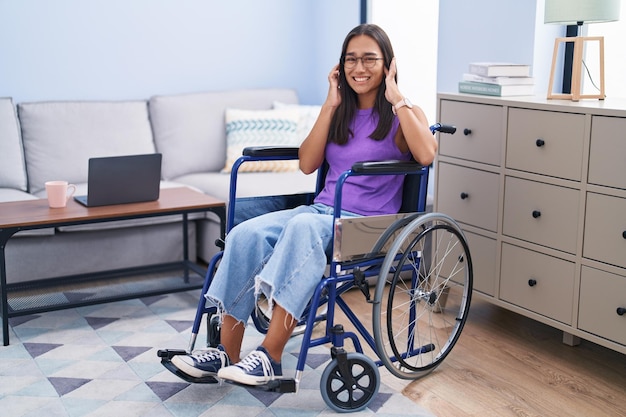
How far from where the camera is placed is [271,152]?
8.04 feet

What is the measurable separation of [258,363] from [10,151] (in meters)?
1.97

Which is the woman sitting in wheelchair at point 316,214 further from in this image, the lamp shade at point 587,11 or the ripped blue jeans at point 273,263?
the lamp shade at point 587,11

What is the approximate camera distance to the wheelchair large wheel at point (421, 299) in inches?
83.9

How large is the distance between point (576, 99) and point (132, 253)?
6.25 ft

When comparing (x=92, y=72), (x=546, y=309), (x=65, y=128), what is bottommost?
(x=546, y=309)

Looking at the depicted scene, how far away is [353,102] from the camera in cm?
246

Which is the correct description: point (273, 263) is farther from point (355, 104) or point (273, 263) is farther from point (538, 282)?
point (538, 282)

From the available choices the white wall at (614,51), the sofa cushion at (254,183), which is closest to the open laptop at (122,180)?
the sofa cushion at (254,183)

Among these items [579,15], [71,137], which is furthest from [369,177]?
[71,137]

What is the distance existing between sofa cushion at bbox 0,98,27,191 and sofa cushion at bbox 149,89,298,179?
66cm

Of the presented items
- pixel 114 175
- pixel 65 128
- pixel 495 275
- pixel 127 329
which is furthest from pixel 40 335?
pixel 495 275

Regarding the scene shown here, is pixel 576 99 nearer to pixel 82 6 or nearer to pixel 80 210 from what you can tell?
pixel 80 210

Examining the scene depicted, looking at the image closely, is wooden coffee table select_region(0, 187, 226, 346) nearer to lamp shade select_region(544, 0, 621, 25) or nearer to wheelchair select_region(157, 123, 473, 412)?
wheelchair select_region(157, 123, 473, 412)

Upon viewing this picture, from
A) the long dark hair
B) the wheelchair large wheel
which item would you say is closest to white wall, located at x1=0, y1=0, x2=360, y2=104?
the wheelchair large wheel
